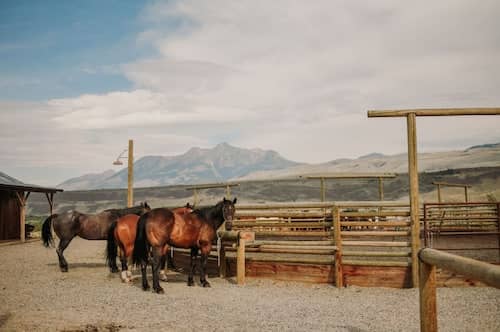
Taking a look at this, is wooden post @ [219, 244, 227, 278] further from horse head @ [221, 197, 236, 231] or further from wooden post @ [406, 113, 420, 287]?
wooden post @ [406, 113, 420, 287]

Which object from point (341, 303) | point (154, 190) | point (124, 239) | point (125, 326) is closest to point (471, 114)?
point (341, 303)

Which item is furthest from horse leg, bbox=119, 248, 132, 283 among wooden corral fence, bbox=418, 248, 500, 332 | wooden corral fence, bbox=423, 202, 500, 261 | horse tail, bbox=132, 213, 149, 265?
wooden corral fence, bbox=418, 248, 500, 332

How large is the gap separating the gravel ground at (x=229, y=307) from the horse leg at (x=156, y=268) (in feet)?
1.02

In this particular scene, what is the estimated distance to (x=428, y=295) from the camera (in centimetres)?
441

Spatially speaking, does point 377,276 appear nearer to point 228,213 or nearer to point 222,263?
point 228,213

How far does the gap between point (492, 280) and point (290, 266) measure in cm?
804

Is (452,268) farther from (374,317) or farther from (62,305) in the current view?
(62,305)

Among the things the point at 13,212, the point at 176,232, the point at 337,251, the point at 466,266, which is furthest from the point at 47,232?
the point at 13,212

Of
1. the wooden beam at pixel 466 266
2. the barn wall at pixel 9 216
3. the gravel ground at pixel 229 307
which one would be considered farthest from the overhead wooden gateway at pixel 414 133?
the barn wall at pixel 9 216

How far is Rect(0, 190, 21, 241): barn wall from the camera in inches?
965

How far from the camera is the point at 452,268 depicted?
3.63 m

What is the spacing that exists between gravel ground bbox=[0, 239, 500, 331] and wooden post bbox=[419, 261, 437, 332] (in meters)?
2.41

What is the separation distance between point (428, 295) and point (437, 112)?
6.37m

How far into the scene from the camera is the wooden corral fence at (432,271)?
121 inches
